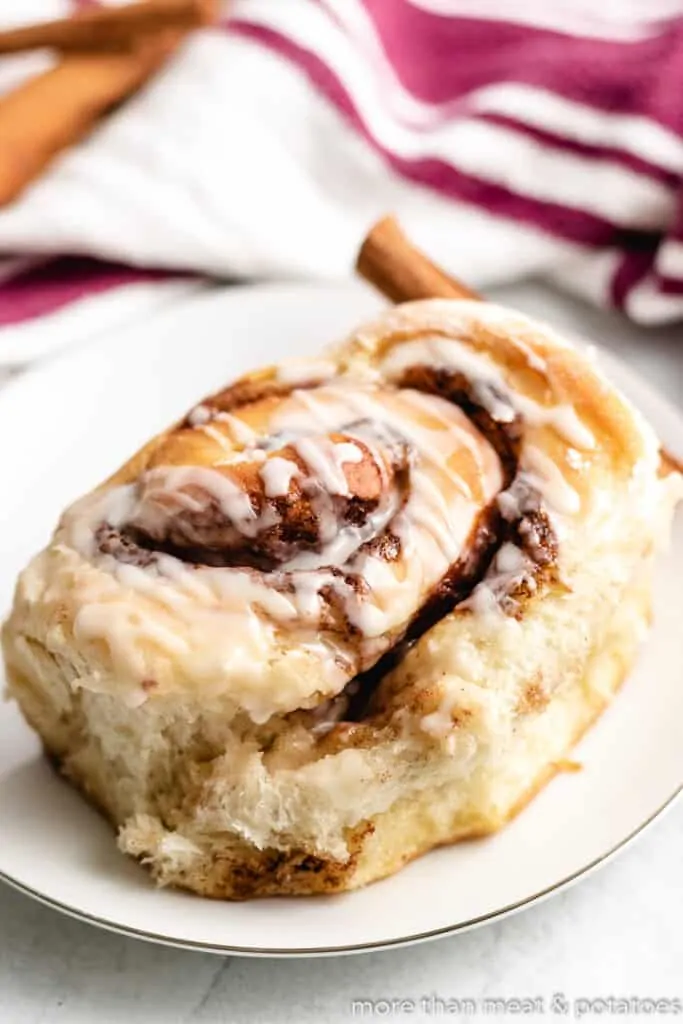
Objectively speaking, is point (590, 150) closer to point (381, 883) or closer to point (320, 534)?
point (320, 534)

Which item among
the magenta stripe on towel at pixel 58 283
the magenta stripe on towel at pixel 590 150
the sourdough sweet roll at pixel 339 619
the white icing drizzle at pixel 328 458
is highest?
the magenta stripe on towel at pixel 590 150

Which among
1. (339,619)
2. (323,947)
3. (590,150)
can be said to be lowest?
(323,947)

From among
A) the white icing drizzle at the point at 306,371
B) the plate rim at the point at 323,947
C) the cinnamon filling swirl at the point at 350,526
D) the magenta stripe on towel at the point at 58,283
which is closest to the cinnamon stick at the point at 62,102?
the magenta stripe on towel at the point at 58,283

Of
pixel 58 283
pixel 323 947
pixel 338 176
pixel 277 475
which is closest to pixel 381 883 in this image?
pixel 323 947

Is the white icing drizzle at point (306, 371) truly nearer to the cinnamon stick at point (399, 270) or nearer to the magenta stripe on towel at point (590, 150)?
the cinnamon stick at point (399, 270)

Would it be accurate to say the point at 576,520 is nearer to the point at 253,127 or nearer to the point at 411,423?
the point at 411,423

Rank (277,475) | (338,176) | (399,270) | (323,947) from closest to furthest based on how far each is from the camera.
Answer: (323,947)
(277,475)
(399,270)
(338,176)

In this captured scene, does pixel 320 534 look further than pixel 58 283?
No
